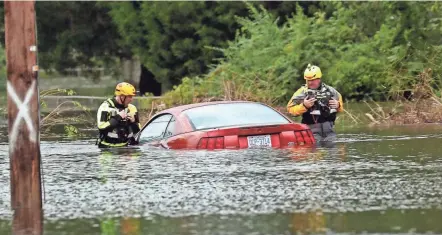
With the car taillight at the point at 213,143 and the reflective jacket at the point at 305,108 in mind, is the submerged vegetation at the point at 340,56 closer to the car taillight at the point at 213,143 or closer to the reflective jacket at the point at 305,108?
the reflective jacket at the point at 305,108

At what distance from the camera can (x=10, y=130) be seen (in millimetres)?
9797

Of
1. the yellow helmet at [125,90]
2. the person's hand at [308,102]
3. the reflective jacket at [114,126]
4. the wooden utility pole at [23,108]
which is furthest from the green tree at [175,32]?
the wooden utility pole at [23,108]

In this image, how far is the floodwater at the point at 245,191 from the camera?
8.75m

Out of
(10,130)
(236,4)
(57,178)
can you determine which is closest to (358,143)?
(57,178)

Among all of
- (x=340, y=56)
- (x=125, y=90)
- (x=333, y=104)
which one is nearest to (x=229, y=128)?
(x=333, y=104)

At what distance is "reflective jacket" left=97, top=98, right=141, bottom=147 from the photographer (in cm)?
1691

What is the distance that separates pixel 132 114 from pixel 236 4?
92.4 feet

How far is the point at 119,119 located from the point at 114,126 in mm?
160

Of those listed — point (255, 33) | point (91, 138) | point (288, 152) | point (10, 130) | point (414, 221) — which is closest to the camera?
point (414, 221)

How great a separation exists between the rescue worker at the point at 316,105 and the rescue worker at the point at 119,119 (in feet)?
8.30

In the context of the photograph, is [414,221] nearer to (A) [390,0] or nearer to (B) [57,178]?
(B) [57,178]

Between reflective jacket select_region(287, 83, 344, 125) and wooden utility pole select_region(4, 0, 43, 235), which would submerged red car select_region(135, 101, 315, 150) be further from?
wooden utility pole select_region(4, 0, 43, 235)

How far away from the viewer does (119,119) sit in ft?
55.7

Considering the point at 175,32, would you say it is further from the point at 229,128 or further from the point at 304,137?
the point at 229,128
